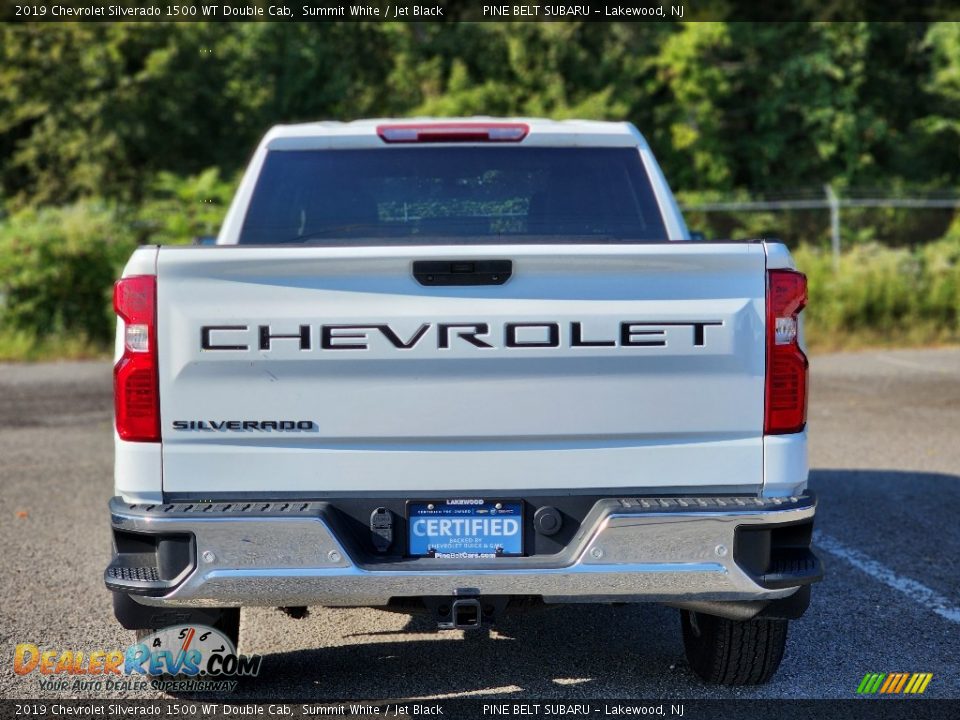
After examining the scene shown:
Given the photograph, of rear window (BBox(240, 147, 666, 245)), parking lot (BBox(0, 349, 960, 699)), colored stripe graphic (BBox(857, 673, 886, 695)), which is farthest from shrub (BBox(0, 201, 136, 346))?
colored stripe graphic (BBox(857, 673, 886, 695))

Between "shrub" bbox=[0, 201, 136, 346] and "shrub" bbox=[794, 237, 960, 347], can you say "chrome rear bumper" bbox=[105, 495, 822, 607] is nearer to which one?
"shrub" bbox=[0, 201, 136, 346]

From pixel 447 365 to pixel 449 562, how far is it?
1.98 ft

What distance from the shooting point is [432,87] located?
24.1m

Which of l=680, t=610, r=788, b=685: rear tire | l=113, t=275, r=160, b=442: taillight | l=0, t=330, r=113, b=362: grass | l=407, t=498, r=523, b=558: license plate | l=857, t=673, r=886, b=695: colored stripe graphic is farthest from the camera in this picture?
l=0, t=330, r=113, b=362: grass

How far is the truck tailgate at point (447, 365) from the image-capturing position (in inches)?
137

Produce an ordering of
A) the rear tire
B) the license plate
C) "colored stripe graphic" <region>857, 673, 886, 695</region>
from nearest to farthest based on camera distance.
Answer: the license plate < the rear tire < "colored stripe graphic" <region>857, 673, 886, 695</region>

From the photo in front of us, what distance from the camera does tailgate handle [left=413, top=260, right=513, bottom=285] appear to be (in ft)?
11.5

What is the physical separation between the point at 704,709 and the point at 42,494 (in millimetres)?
5168

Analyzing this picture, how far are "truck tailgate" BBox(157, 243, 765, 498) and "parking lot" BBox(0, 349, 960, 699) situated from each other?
1.07 metres

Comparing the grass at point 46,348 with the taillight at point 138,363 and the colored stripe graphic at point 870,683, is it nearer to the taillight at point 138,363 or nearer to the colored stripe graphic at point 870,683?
the taillight at point 138,363

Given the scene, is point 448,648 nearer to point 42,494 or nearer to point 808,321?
point 42,494

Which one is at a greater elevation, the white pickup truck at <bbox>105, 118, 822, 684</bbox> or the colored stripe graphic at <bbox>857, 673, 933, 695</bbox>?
the white pickup truck at <bbox>105, 118, 822, 684</bbox>

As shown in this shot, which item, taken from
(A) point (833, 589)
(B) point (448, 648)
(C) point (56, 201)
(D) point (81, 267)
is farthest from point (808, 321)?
(C) point (56, 201)

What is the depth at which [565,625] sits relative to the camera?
5016 mm
